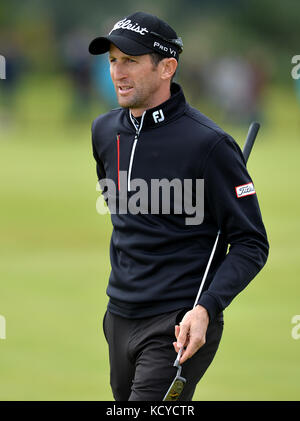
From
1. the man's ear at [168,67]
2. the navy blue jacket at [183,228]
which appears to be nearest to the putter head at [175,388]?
the navy blue jacket at [183,228]

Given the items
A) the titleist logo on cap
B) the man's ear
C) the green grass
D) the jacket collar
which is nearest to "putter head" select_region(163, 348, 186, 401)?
the jacket collar

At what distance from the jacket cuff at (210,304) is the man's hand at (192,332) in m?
0.03

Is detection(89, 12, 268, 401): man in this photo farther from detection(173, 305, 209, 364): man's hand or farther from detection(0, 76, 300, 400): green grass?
detection(0, 76, 300, 400): green grass

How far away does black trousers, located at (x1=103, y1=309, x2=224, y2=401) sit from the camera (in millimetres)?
4949

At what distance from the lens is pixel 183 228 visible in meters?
5.07

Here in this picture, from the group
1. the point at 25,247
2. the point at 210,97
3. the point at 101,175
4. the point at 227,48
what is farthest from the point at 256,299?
the point at 227,48

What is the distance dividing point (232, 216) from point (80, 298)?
648 cm

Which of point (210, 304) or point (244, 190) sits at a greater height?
point (244, 190)

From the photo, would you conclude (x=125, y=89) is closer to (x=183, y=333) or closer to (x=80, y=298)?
(x=183, y=333)

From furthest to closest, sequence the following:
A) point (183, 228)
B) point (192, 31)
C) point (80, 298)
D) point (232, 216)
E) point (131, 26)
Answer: point (192, 31)
point (80, 298)
point (131, 26)
point (183, 228)
point (232, 216)

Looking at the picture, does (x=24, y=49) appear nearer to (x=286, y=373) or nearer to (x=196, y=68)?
(x=196, y=68)

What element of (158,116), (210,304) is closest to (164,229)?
(210,304)

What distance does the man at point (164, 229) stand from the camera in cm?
495

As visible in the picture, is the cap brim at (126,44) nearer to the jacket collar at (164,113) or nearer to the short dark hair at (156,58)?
the short dark hair at (156,58)
